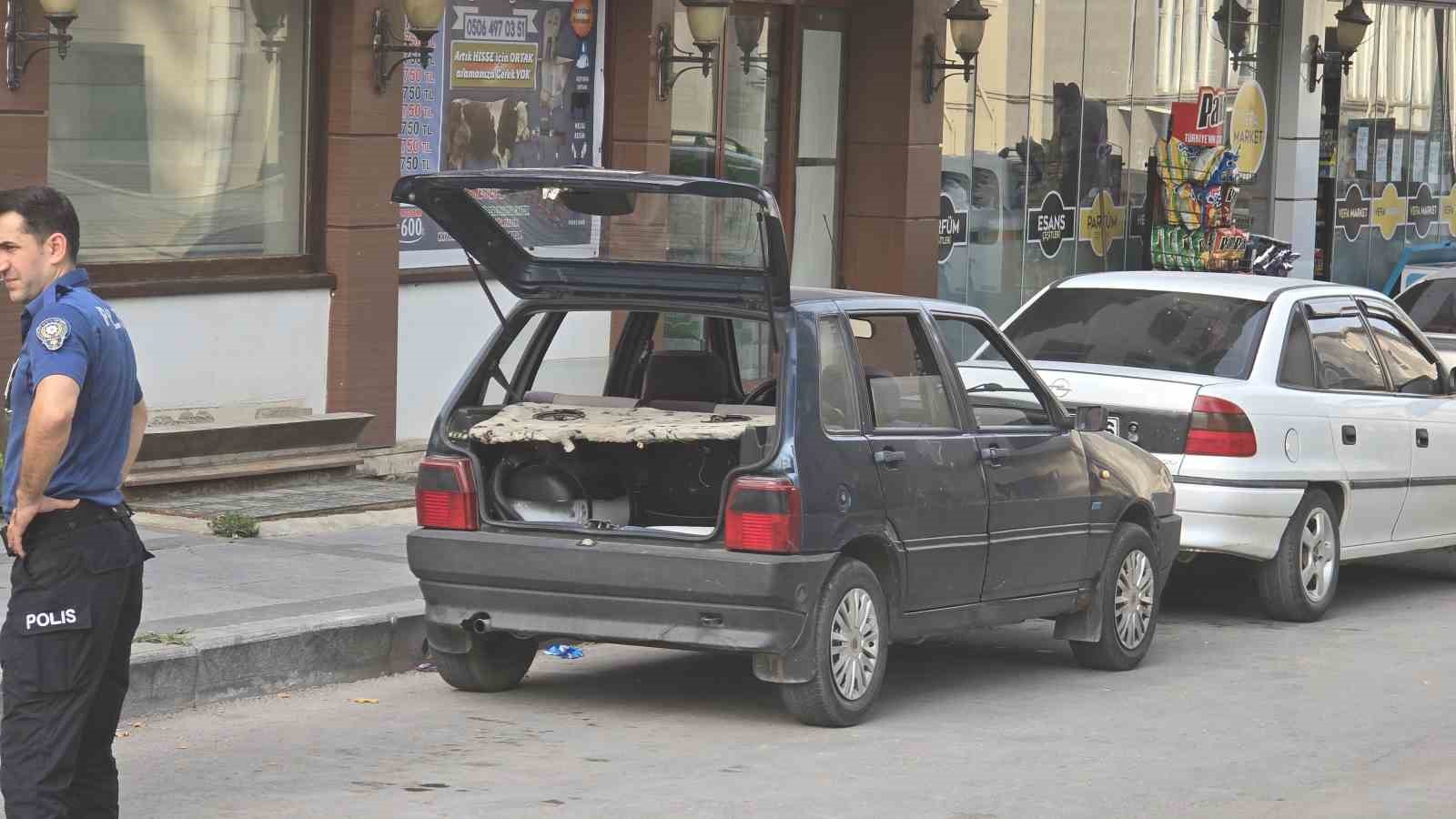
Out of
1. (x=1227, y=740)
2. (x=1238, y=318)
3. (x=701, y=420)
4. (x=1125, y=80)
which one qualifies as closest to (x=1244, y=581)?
(x=1238, y=318)

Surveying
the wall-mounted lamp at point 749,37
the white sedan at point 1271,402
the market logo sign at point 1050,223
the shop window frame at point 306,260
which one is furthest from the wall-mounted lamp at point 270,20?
the market logo sign at point 1050,223

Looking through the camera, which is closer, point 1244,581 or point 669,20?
point 1244,581

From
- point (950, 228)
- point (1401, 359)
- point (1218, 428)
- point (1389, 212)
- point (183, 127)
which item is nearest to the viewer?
point (1218, 428)

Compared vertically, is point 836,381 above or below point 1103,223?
below

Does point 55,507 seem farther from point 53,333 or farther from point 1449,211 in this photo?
point 1449,211

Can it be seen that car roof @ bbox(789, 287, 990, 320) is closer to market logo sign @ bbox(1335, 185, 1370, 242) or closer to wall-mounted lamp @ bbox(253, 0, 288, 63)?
wall-mounted lamp @ bbox(253, 0, 288, 63)

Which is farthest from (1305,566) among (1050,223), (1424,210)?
(1424,210)

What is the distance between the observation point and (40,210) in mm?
5652

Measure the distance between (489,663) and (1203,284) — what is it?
459 cm

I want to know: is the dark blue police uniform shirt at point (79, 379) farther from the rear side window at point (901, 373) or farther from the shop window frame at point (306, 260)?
the shop window frame at point (306, 260)

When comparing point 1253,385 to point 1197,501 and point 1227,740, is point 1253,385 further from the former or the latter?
point 1227,740

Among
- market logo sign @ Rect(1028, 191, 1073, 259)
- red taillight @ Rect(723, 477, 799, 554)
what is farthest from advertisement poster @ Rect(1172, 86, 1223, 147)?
red taillight @ Rect(723, 477, 799, 554)

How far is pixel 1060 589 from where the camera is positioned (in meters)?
9.20

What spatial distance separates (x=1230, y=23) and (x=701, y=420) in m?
15.9
